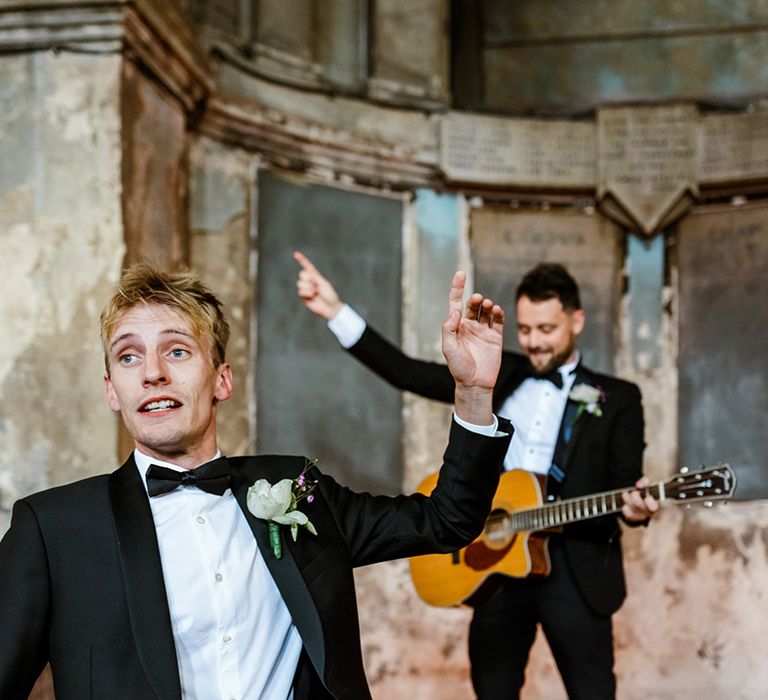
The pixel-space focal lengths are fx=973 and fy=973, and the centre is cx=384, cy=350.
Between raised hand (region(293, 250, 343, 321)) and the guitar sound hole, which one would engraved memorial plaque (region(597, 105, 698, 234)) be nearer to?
raised hand (region(293, 250, 343, 321))

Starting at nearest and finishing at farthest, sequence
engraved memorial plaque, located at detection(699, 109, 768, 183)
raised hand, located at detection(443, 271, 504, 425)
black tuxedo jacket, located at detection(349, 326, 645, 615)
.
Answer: raised hand, located at detection(443, 271, 504, 425)
black tuxedo jacket, located at detection(349, 326, 645, 615)
engraved memorial plaque, located at detection(699, 109, 768, 183)

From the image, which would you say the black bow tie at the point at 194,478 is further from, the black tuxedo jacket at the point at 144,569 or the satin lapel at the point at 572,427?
the satin lapel at the point at 572,427

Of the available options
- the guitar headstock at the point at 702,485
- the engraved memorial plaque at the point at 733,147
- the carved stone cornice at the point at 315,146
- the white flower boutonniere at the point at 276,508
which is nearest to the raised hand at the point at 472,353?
the white flower boutonniere at the point at 276,508

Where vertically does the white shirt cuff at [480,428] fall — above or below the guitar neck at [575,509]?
above

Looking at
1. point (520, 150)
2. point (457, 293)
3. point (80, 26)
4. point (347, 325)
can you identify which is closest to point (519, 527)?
point (347, 325)

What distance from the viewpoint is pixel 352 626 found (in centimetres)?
179

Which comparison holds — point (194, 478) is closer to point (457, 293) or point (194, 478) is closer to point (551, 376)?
point (457, 293)

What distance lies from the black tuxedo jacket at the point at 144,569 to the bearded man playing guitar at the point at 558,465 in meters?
1.11

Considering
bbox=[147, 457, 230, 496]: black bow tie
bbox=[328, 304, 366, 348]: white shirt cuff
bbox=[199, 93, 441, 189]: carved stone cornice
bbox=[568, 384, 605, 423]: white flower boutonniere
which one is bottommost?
bbox=[147, 457, 230, 496]: black bow tie

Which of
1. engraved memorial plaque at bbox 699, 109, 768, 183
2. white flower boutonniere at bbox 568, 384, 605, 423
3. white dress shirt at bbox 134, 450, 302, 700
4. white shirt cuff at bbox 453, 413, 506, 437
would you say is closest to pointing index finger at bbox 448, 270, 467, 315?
white shirt cuff at bbox 453, 413, 506, 437

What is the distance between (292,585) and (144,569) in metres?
0.26

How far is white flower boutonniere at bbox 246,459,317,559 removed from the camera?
174 cm

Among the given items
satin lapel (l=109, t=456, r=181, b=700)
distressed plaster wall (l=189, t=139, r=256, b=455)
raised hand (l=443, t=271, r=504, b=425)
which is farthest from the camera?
distressed plaster wall (l=189, t=139, r=256, b=455)

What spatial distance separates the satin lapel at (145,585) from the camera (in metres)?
1.55
